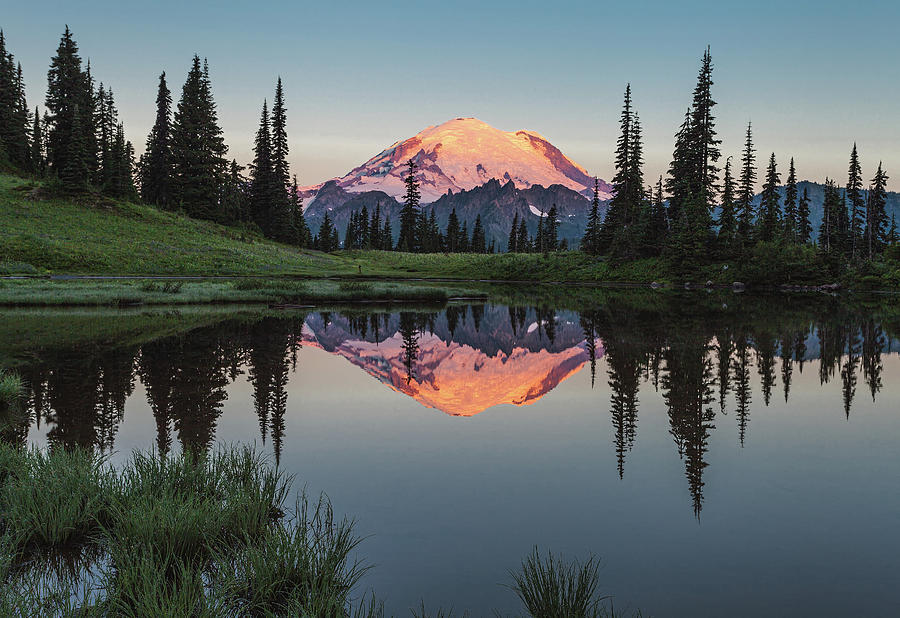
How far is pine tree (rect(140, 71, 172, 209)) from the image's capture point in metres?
83.9

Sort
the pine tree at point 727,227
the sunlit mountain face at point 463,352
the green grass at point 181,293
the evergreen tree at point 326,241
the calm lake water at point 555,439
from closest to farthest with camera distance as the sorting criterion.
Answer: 1. the calm lake water at point 555,439
2. the sunlit mountain face at point 463,352
3. the green grass at point 181,293
4. the pine tree at point 727,227
5. the evergreen tree at point 326,241

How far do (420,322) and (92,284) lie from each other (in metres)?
24.7

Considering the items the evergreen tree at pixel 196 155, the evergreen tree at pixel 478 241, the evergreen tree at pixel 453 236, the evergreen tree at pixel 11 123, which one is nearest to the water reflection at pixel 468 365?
the evergreen tree at pixel 196 155

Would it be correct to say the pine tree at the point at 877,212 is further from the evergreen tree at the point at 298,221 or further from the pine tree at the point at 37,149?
the pine tree at the point at 37,149

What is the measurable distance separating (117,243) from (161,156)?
1262 inches

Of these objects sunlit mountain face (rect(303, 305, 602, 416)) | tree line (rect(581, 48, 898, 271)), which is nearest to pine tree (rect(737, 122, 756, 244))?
tree line (rect(581, 48, 898, 271))

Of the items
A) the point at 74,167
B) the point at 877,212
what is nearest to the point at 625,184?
the point at 877,212

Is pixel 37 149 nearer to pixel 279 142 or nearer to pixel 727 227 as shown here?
pixel 279 142

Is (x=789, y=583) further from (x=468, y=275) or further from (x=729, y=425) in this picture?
(x=468, y=275)

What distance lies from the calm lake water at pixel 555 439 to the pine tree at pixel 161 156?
2597 inches

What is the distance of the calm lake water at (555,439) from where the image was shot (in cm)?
589

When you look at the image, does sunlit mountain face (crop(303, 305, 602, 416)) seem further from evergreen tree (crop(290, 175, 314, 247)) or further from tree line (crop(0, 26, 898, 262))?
evergreen tree (crop(290, 175, 314, 247))

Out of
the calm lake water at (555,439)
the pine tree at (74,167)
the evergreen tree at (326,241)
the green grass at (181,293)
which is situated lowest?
the calm lake water at (555,439)

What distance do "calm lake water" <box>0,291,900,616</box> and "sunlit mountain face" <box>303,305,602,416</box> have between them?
15 centimetres
